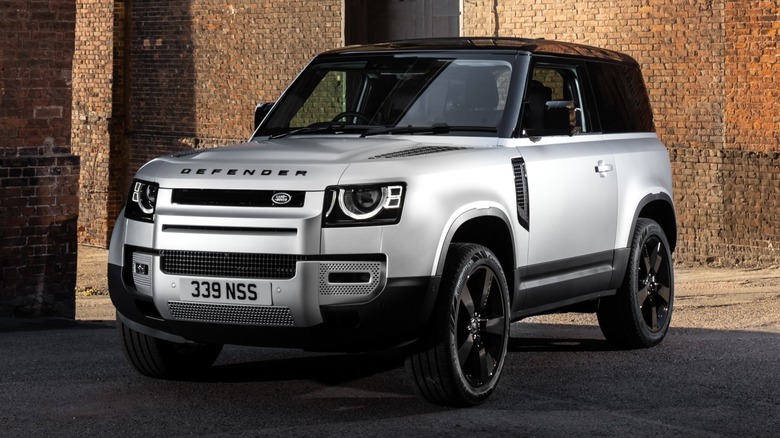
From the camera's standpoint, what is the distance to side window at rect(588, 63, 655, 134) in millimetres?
8477

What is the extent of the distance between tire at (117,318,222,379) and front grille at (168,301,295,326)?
31.7 inches

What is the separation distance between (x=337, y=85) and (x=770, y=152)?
8.19m

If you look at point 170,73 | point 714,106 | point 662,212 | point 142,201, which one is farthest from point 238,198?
point 170,73

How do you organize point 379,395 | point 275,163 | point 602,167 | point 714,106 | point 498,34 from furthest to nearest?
1. point 498,34
2. point 714,106
3. point 602,167
4. point 379,395
5. point 275,163

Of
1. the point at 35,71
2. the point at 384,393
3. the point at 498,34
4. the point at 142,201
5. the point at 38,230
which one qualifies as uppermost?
the point at 498,34

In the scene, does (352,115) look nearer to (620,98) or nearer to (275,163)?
(275,163)

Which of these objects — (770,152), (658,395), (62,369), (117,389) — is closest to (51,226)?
(62,369)

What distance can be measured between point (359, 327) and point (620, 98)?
10.7 ft

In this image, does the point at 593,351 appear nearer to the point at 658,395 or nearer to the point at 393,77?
the point at 658,395

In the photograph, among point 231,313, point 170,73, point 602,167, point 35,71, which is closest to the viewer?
point 231,313

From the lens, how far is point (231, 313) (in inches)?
246

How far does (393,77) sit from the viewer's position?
771 cm

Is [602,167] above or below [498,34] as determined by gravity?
below

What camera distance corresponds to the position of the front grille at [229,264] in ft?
20.2
